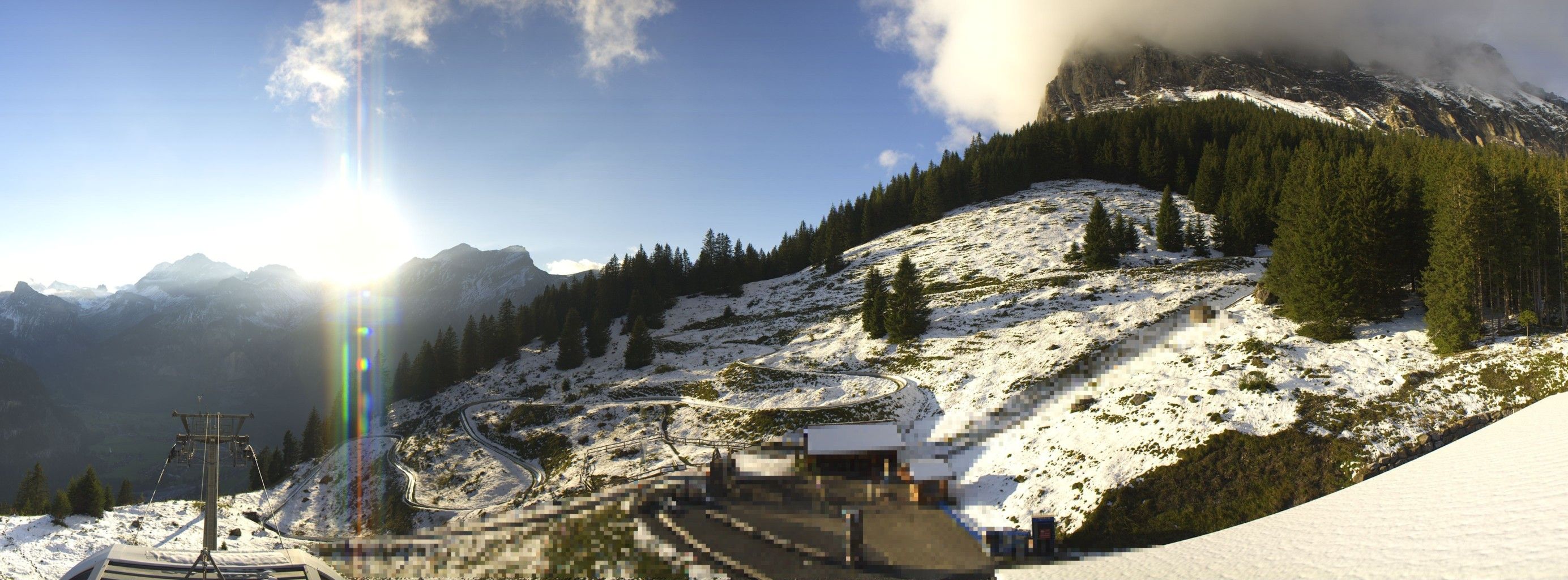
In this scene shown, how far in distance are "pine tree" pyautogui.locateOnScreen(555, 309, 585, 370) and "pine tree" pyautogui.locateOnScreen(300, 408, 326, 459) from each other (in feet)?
78.6

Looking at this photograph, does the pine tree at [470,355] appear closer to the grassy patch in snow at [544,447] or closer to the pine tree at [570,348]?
the pine tree at [570,348]

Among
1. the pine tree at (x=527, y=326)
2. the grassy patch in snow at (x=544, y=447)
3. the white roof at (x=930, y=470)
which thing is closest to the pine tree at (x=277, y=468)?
the grassy patch in snow at (x=544, y=447)

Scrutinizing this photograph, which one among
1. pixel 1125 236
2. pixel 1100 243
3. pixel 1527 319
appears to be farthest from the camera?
pixel 1125 236

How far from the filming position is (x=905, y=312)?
2437 inches

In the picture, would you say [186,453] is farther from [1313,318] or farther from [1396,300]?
[1396,300]

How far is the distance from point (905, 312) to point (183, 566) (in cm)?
5235

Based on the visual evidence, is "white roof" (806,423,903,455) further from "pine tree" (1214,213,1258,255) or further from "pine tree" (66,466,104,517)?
"pine tree" (1214,213,1258,255)

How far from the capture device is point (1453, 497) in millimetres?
17797

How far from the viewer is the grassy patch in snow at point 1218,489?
25391mm

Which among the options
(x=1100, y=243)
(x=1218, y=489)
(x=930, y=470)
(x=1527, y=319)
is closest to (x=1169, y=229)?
(x=1100, y=243)

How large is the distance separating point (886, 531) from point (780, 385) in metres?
29.9

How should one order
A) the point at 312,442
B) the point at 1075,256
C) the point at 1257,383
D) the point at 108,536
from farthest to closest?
the point at 1075,256 → the point at 312,442 → the point at 1257,383 → the point at 108,536

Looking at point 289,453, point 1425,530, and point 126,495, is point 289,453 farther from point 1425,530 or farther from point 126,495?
point 1425,530

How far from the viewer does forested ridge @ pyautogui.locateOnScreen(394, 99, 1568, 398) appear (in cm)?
3691
